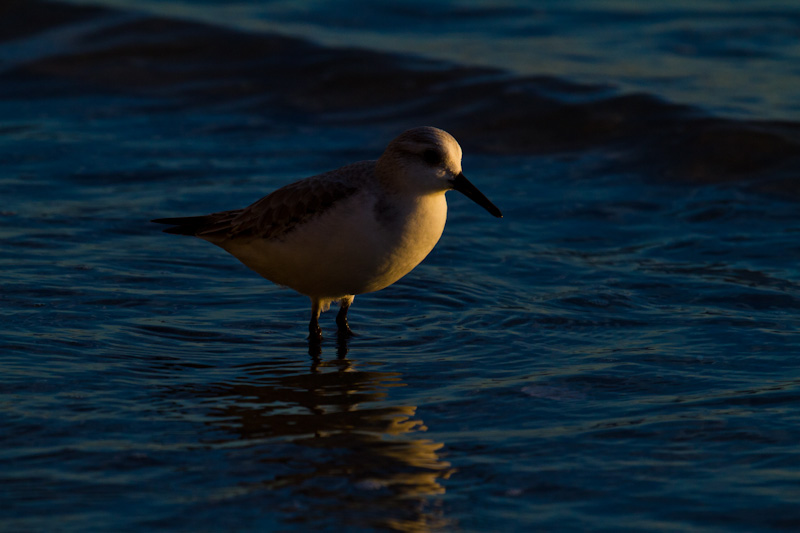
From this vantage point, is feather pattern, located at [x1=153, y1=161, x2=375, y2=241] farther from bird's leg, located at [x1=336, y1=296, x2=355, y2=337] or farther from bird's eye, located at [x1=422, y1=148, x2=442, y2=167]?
bird's leg, located at [x1=336, y1=296, x2=355, y2=337]

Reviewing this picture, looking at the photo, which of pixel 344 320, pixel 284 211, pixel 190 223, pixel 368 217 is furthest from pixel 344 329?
pixel 190 223

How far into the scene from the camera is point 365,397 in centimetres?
604

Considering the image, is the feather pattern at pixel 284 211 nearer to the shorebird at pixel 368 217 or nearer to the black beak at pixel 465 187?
the shorebird at pixel 368 217

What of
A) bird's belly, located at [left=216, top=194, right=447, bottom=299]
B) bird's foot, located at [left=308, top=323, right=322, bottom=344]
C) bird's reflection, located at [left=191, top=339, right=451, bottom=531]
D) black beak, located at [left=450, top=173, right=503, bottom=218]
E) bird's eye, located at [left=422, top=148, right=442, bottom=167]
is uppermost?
bird's eye, located at [left=422, top=148, right=442, bottom=167]

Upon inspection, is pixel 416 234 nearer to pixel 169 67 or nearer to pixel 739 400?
pixel 739 400

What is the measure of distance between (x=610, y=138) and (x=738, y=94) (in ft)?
6.70

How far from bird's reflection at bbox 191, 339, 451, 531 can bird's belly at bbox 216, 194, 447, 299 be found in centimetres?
51

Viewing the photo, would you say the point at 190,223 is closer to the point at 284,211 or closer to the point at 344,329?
the point at 284,211

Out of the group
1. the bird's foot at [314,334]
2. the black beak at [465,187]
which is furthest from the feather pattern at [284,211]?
the bird's foot at [314,334]

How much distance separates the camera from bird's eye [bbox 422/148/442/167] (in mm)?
6375

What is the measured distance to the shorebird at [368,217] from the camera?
20.6 feet

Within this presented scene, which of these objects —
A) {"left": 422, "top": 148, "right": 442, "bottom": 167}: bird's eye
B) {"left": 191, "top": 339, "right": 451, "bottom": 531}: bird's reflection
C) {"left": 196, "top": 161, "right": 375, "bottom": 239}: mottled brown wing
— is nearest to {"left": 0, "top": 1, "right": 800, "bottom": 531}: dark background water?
{"left": 191, "top": 339, "right": 451, "bottom": 531}: bird's reflection

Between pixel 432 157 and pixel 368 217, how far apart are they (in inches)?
20.9

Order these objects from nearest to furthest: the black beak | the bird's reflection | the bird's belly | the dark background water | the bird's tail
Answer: the bird's reflection < the dark background water < the bird's belly < the black beak < the bird's tail
